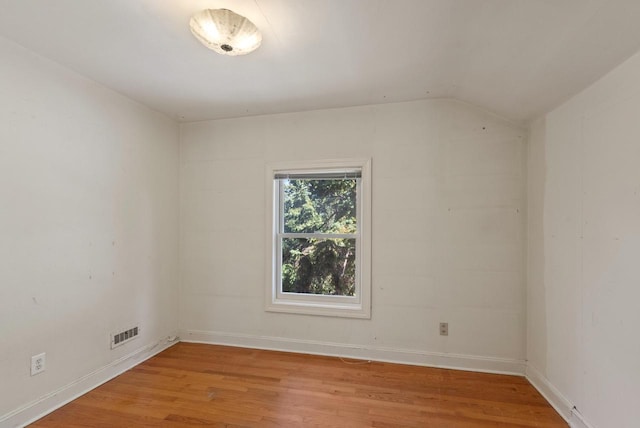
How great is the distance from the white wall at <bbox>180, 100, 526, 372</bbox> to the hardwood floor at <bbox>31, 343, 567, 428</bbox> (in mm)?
254

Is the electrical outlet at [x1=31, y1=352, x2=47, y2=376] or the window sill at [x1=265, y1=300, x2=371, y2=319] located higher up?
the window sill at [x1=265, y1=300, x2=371, y2=319]

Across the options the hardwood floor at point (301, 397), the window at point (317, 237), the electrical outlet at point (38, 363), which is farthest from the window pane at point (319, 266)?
the electrical outlet at point (38, 363)

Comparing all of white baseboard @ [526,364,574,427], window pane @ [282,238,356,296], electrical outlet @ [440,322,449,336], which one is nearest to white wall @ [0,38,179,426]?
window pane @ [282,238,356,296]

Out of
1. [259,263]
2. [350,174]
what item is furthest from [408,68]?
[259,263]

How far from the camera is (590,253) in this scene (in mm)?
1769

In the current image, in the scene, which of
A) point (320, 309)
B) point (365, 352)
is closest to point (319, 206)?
point (320, 309)

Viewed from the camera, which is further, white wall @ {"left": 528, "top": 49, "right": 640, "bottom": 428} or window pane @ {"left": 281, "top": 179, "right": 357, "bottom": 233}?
window pane @ {"left": 281, "top": 179, "right": 357, "bottom": 233}

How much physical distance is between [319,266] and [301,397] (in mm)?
1197

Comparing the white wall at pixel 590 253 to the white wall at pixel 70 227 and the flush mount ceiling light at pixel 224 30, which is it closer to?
the flush mount ceiling light at pixel 224 30

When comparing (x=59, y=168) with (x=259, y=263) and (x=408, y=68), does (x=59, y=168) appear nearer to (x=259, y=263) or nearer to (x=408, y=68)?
(x=259, y=263)

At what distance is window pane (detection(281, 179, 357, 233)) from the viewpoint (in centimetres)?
296

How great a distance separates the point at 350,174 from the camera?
9.52 feet

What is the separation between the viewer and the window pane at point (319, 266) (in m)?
2.97

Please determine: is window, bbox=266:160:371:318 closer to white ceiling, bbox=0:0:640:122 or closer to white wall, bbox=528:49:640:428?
white ceiling, bbox=0:0:640:122
